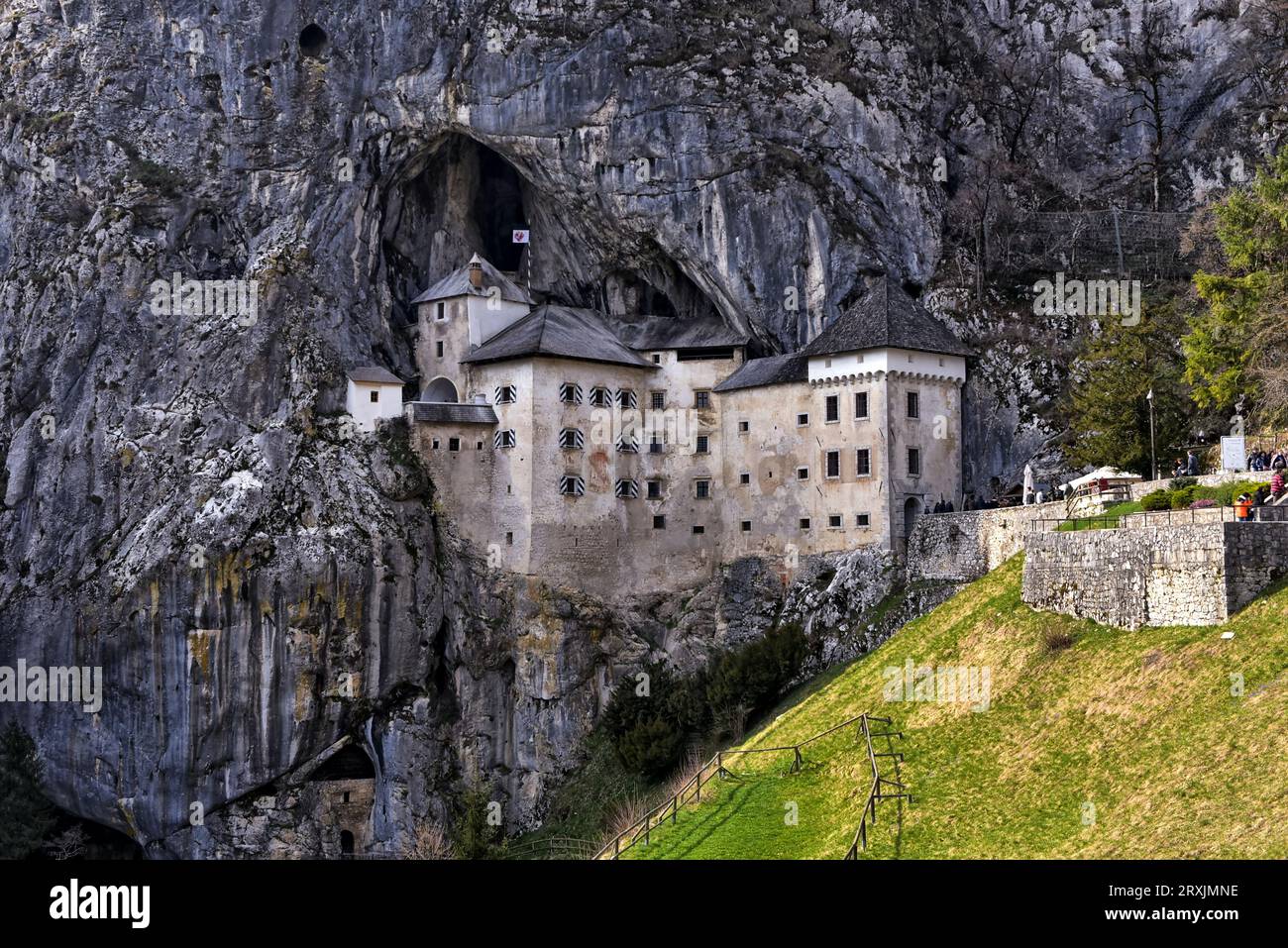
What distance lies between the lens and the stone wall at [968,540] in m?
64.3

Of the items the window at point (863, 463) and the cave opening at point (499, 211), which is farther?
the cave opening at point (499, 211)

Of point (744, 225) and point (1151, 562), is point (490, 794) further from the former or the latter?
point (1151, 562)

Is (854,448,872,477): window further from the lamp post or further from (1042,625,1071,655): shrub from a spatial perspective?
(1042,625,1071,655): shrub

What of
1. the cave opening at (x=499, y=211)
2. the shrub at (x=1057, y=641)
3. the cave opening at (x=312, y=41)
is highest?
the cave opening at (x=312, y=41)

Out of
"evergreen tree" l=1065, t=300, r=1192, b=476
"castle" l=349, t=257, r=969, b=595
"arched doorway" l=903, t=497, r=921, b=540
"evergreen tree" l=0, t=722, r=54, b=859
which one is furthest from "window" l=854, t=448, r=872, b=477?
"evergreen tree" l=0, t=722, r=54, b=859

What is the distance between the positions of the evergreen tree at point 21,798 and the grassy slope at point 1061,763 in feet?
134

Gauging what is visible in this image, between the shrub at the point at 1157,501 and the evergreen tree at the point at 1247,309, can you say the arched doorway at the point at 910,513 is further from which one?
the shrub at the point at 1157,501

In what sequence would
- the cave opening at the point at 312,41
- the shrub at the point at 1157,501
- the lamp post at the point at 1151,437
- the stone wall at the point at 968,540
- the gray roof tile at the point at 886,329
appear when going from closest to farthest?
the shrub at the point at 1157,501 → the stone wall at the point at 968,540 → the lamp post at the point at 1151,437 → the gray roof tile at the point at 886,329 → the cave opening at the point at 312,41

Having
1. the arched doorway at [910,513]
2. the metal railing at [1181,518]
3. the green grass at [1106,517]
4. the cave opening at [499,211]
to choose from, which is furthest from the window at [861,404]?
the cave opening at [499,211]

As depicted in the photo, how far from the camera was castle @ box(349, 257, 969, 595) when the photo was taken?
7712cm

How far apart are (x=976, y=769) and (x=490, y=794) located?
40.3 m

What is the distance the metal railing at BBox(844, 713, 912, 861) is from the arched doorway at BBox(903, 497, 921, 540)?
955 inches

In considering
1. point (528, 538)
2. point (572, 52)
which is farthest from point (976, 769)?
point (572, 52)

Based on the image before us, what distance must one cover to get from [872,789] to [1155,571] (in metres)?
10.2
